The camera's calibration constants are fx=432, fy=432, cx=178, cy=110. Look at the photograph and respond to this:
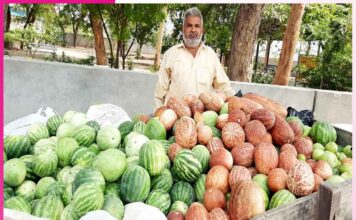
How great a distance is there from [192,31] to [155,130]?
1.97 meters

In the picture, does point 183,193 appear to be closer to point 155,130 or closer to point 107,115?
point 155,130

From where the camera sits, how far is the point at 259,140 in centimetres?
274

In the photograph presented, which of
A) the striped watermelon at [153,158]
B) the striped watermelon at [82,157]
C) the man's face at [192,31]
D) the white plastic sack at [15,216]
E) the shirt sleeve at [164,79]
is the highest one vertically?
the man's face at [192,31]

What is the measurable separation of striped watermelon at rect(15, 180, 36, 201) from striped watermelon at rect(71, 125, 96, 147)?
44 centimetres

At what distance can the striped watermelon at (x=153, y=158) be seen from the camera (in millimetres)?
2488

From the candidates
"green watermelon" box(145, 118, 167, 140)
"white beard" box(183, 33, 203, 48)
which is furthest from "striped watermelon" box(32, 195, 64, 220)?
"white beard" box(183, 33, 203, 48)

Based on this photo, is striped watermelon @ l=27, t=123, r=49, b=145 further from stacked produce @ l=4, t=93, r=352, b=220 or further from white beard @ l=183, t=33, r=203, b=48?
white beard @ l=183, t=33, r=203, b=48

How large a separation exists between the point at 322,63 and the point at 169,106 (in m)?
9.95

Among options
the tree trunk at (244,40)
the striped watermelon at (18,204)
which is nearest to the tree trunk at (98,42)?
the tree trunk at (244,40)

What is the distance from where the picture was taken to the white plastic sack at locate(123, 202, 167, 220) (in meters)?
2.14

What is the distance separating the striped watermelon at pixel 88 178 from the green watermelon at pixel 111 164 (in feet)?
0.19

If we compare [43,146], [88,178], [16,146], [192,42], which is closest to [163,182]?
[88,178]

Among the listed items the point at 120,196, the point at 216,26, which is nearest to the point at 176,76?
the point at 120,196

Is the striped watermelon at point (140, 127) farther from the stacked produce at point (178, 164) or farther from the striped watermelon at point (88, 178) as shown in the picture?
the striped watermelon at point (88, 178)
